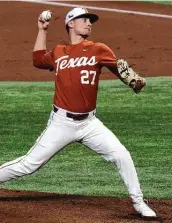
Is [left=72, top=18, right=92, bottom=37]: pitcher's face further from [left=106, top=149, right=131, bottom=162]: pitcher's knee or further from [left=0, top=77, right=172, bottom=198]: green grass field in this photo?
[left=0, top=77, right=172, bottom=198]: green grass field

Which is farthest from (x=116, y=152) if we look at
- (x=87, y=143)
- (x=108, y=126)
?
(x=108, y=126)

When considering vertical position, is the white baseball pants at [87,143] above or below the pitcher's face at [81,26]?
below

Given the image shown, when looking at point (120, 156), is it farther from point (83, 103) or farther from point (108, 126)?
point (108, 126)

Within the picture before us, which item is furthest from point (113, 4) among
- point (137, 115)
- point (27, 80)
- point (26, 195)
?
point (26, 195)

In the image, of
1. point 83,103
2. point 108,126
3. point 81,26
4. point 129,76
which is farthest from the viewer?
point 108,126

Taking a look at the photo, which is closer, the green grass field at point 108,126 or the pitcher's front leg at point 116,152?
the pitcher's front leg at point 116,152

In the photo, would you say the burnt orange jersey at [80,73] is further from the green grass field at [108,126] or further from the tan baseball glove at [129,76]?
the green grass field at [108,126]

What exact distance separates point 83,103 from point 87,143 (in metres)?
0.35

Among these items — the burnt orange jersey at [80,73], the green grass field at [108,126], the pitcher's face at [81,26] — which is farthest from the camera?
the green grass field at [108,126]

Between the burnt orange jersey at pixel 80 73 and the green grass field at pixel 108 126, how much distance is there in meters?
1.51

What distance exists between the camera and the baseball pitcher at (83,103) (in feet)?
26.2

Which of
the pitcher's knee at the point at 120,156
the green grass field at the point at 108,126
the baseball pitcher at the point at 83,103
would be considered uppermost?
the baseball pitcher at the point at 83,103

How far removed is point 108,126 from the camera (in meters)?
12.8

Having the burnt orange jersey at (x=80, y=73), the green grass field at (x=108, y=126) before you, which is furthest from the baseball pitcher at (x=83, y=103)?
the green grass field at (x=108, y=126)
